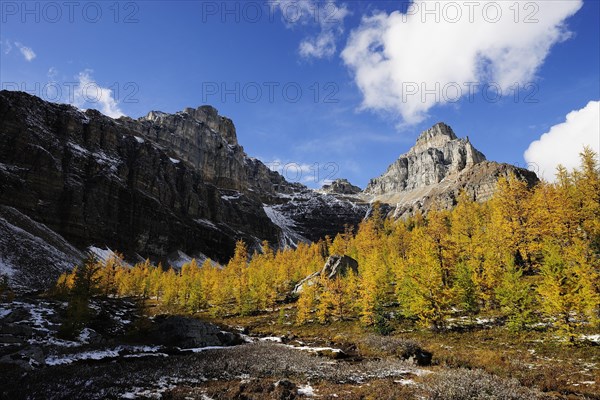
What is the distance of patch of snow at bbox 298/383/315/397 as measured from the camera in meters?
16.6

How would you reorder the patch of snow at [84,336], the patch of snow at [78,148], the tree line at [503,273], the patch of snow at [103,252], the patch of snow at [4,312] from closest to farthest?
the tree line at [503,273]
the patch of snow at [84,336]
the patch of snow at [4,312]
the patch of snow at [103,252]
the patch of snow at [78,148]

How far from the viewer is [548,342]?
84.6 ft

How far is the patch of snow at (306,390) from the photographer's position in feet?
54.4

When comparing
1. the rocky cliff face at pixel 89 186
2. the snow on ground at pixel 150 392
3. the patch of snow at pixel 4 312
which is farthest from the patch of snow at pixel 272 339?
the rocky cliff face at pixel 89 186

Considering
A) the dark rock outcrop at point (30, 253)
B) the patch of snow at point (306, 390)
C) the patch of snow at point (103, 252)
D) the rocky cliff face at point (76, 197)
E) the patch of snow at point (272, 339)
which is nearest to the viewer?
the patch of snow at point (306, 390)

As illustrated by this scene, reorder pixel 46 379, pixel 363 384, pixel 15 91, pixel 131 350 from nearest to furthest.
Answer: pixel 46 379, pixel 363 384, pixel 131 350, pixel 15 91

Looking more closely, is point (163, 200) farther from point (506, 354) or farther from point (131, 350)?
point (506, 354)

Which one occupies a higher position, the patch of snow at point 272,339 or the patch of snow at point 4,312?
the patch of snow at point 4,312

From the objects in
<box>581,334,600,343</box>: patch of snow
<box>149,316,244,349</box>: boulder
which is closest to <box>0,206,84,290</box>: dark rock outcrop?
<box>149,316,244,349</box>: boulder

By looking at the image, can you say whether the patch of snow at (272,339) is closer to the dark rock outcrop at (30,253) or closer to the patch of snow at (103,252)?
the dark rock outcrop at (30,253)

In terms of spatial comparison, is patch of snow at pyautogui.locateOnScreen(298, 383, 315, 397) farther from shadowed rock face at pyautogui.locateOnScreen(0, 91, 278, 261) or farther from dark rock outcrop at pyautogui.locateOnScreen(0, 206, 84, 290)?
shadowed rock face at pyautogui.locateOnScreen(0, 91, 278, 261)

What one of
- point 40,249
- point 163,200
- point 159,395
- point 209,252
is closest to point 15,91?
point 163,200

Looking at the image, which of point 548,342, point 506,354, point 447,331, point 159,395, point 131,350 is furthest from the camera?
point 447,331

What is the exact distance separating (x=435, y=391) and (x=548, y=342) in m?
16.8
